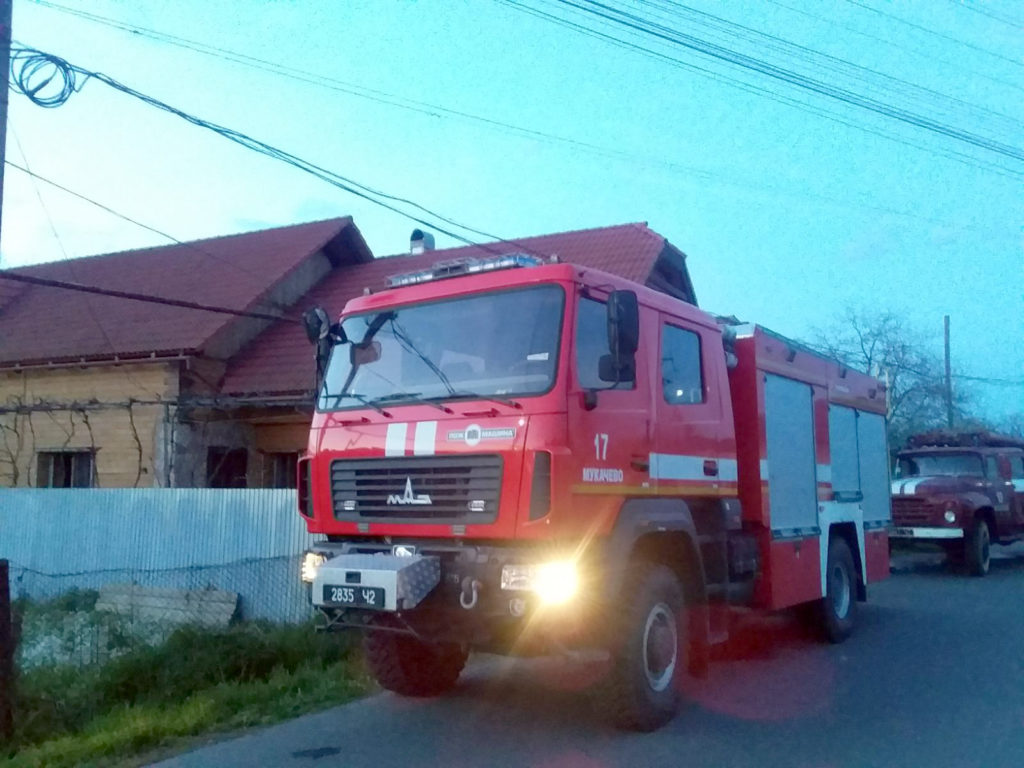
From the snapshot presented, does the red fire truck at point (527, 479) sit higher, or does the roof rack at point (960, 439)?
the roof rack at point (960, 439)

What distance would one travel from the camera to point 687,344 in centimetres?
740

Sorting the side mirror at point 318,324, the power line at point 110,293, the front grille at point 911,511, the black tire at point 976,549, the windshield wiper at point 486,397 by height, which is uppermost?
the power line at point 110,293

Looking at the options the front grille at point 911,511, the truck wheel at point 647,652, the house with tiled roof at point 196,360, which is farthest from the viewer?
the house with tiled roof at point 196,360

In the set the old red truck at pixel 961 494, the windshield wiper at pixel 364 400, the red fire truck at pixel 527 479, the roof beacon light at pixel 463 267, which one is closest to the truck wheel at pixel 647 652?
the red fire truck at pixel 527 479

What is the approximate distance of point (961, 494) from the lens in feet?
53.4

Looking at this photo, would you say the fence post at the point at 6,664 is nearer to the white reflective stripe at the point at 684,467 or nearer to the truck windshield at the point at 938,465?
the white reflective stripe at the point at 684,467

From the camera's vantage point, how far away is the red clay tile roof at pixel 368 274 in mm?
17594

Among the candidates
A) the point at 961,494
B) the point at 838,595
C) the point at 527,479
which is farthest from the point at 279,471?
the point at 527,479

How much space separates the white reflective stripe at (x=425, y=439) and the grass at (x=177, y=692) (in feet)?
7.64

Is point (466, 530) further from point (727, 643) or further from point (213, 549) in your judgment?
point (213, 549)

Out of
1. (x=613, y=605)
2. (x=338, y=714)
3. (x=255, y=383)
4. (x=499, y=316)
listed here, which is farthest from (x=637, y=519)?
(x=255, y=383)

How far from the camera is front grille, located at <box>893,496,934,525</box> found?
16312 mm

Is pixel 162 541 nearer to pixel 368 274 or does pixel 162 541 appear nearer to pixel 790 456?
pixel 790 456

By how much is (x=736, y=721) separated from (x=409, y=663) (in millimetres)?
2438
